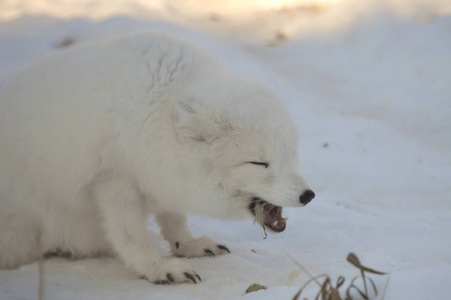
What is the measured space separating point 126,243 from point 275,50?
4.95m

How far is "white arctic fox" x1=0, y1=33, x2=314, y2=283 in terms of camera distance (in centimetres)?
315

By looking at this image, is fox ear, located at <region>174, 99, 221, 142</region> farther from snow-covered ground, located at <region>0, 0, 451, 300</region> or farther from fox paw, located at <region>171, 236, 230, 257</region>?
fox paw, located at <region>171, 236, 230, 257</region>

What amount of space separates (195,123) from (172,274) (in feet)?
2.99

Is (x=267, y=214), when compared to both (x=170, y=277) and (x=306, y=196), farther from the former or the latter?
(x=170, y=277)

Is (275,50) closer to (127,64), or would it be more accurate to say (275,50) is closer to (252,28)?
(252,28)

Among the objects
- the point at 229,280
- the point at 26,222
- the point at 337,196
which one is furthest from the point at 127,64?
the point at 337,196

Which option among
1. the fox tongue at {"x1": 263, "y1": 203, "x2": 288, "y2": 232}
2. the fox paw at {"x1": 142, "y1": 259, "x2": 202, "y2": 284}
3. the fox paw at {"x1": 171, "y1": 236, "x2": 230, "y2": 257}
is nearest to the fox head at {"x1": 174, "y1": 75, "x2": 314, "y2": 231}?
the fox tongue at {"x1": 263, "y1": 203, "x2": 288, "y2": 232}

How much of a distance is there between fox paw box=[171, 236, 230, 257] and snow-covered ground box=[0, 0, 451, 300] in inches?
3.0

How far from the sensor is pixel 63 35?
23.1 ft

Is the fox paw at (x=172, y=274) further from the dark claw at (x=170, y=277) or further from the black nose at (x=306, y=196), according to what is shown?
the black nose at (x=306, y=196)

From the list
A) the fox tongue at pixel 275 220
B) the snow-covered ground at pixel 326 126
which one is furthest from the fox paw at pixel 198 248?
the fox tongue at pixel 275 220

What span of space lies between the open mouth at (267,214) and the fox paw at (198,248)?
0.60 meters

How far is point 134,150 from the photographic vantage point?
3262 millimetres

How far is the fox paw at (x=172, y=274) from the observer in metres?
3.27
